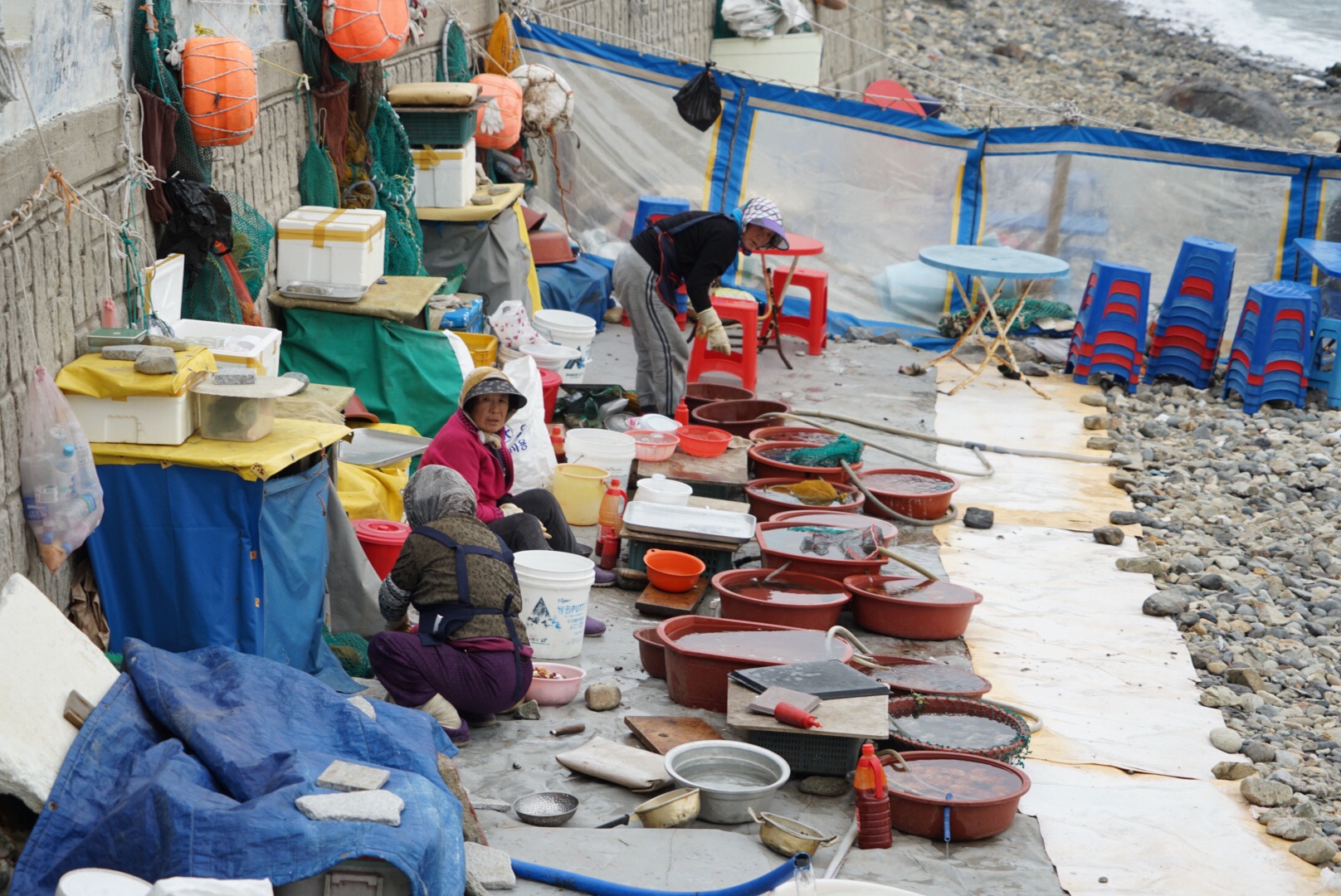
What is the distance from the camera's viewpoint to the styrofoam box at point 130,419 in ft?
15.1

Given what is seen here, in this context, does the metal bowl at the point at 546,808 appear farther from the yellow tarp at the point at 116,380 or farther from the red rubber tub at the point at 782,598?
the yellow tarp at the point at 116,380

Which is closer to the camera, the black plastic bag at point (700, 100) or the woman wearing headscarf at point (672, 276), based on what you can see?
the woman wearing headscarf at point (672, 276)

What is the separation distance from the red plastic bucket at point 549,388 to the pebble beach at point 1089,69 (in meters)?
18.3

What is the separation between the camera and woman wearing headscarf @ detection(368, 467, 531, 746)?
4676 mm

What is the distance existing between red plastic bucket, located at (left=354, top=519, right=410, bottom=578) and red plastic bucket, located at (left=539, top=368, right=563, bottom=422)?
2136 mm

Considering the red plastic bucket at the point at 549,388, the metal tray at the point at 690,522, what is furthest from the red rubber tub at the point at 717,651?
the red plastic bucket at the point at 549,388

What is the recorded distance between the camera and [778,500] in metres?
7.03

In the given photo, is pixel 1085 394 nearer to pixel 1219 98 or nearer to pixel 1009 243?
pixel 1009 243

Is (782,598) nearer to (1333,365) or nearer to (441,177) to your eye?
(441,177)

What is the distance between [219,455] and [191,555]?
356 mm

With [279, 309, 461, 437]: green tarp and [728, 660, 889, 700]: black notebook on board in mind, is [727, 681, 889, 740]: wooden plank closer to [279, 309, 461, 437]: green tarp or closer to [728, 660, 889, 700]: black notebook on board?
[728, 660, 889, 700]: black notebook on board

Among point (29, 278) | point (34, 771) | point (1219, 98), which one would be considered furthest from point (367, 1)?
point (1219, 98)

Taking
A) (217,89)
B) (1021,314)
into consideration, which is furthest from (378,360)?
(1021,314)

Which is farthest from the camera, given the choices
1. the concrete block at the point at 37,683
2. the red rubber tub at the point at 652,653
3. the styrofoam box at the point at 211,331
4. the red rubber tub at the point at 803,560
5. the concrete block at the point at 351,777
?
the red rubber tub at the point at 803,560
